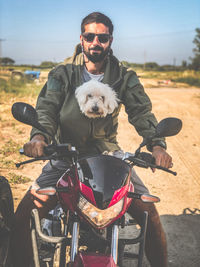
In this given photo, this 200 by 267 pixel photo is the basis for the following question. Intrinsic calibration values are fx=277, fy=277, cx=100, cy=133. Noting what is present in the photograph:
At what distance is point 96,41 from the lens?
2348 mm

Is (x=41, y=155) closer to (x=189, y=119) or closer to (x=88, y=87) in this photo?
(x=88, y=87)

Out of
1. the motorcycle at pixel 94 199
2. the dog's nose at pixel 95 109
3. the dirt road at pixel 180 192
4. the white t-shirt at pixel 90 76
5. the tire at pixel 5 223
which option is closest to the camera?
the motorcycle at pixel 94 199

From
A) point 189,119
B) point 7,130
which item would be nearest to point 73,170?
point 7,130

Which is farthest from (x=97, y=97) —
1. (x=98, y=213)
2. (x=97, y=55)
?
(x=98, y=213)

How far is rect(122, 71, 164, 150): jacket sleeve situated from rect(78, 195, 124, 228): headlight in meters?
1.06

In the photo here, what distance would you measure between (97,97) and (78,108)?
25 centimetres

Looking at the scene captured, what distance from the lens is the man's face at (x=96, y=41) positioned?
235 cm

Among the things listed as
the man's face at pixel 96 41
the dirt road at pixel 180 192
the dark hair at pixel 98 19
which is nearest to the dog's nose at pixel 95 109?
the man's face at pixel 96 41

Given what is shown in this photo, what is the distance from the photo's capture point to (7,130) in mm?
6914

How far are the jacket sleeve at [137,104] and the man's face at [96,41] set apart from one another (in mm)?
298

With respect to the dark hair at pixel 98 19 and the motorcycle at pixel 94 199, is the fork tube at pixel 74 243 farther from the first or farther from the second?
the dark hair at pixel 98 19

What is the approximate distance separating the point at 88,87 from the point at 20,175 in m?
2.50

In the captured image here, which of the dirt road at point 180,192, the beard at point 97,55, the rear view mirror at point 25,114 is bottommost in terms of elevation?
the dirt road at point 180,192

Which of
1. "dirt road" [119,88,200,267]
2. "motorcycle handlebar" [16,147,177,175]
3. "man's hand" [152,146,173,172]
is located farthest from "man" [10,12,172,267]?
"dirt road" [119,88,200,267]
